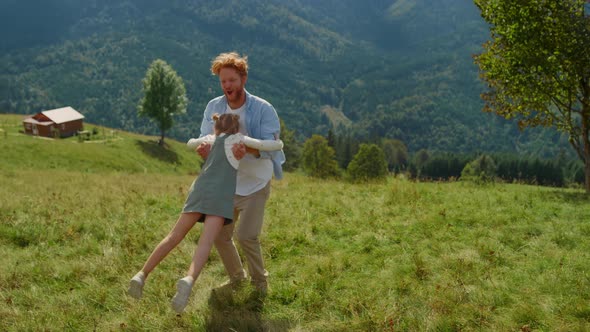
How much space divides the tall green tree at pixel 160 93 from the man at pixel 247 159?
70.5m

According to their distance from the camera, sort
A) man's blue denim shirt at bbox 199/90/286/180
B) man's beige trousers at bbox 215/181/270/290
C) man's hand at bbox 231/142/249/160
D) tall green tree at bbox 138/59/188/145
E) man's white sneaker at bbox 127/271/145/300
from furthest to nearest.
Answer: tall green tree at bbox 138/59/188/145, man's beige trousers at bbox 215/181/270/290, man's blue denim shirt at bbox 199/90/286/180, man's hand at bbox 231/142/249/160, man's white sneaker at bbox 127/271/145/300

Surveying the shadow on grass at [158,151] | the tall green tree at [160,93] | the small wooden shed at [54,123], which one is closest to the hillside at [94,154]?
the shadow on grass at [158,151]

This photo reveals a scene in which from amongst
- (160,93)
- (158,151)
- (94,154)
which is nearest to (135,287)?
(94,154)

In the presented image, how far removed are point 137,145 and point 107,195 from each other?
6369 cm

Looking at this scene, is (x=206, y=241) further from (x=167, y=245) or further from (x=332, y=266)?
(x=332, y=266)

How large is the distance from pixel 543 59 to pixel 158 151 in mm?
65855

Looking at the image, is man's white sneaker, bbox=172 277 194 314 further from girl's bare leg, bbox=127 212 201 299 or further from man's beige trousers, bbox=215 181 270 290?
man's beige trousers, bbox=215 181 270 290

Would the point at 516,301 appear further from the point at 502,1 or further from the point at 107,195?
the point at 502,1

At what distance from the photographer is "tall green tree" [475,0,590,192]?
50.1ft

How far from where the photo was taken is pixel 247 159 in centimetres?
575

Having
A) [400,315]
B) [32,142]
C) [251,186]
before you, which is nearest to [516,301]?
[400,315]

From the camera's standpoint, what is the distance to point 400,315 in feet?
17.5

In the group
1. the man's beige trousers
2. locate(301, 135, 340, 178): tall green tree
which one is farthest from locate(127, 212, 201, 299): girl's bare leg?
locate(301, 135, 340, 178): tall green tree

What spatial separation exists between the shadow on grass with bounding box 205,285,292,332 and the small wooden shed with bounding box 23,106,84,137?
75264mm
